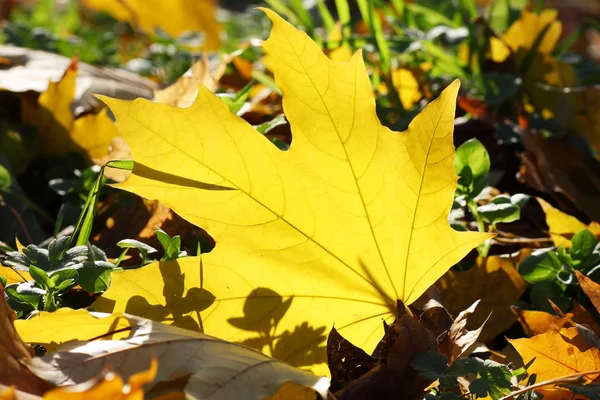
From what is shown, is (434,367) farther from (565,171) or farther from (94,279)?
(565,171)

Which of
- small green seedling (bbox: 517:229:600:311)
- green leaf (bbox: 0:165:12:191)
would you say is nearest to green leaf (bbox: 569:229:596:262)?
small green seedling (bbox: 517:229:600:311)

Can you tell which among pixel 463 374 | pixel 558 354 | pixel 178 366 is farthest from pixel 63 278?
pixel 558 354

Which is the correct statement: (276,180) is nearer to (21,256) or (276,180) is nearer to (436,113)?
(436,113)

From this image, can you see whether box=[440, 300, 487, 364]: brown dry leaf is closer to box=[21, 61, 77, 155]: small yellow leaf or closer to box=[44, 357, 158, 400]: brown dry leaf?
box=[44, 357, 158, 400]: brown dry leaf

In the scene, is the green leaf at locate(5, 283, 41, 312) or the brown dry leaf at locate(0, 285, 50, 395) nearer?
the brown dry leaf at locate(0, 285, 50, 395)

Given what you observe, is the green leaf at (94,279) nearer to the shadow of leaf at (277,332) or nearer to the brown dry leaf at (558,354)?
the shadow of leaf at (277,332)

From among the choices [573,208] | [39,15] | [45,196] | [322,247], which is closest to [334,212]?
[322,247]
